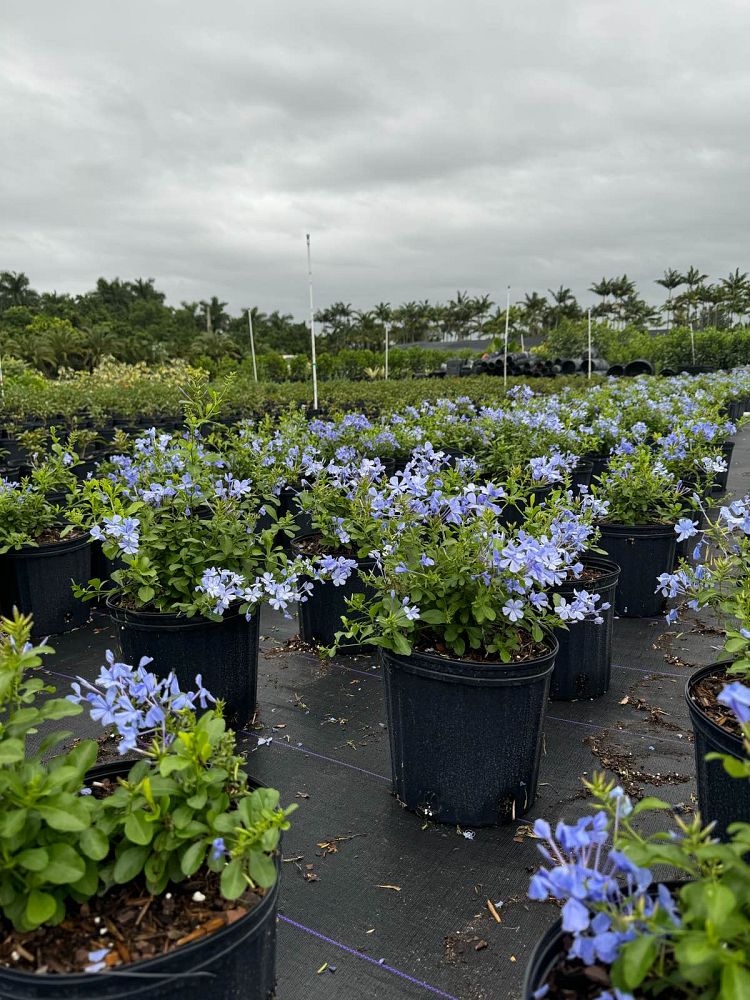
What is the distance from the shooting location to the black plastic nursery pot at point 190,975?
1.17 meters

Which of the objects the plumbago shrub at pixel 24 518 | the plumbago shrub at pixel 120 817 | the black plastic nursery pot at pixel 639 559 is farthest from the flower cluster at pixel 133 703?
the black plastic nursery pot at pixel 639 559

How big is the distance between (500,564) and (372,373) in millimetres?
23162

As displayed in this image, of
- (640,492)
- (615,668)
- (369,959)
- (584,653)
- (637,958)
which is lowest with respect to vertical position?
(369,959)

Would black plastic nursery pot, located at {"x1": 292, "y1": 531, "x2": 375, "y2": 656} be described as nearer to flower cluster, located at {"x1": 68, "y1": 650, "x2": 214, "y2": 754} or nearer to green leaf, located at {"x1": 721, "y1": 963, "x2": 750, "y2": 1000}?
flower cluster, located at {"x1": 68, "y1": 650, "x2": 214, "y2": 754}

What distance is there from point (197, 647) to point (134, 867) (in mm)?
1477

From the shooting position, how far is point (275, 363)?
2706 cm

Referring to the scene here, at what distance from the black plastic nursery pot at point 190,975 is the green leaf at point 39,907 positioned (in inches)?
2.9

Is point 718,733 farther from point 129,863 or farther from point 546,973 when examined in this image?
point 129,863

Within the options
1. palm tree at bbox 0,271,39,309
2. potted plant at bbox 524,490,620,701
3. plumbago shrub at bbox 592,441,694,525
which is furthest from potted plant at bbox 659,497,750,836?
palm tree at bbox 0,271,39,309

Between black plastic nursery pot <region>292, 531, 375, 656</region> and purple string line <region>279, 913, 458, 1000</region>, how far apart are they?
1.72 m

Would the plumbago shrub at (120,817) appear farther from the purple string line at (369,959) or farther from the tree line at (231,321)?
the tree line at (231,321)

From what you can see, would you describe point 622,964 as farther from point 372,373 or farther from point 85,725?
point 372,373

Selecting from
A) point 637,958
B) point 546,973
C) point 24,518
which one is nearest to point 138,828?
point 546,973

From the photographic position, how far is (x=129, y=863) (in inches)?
52.0
